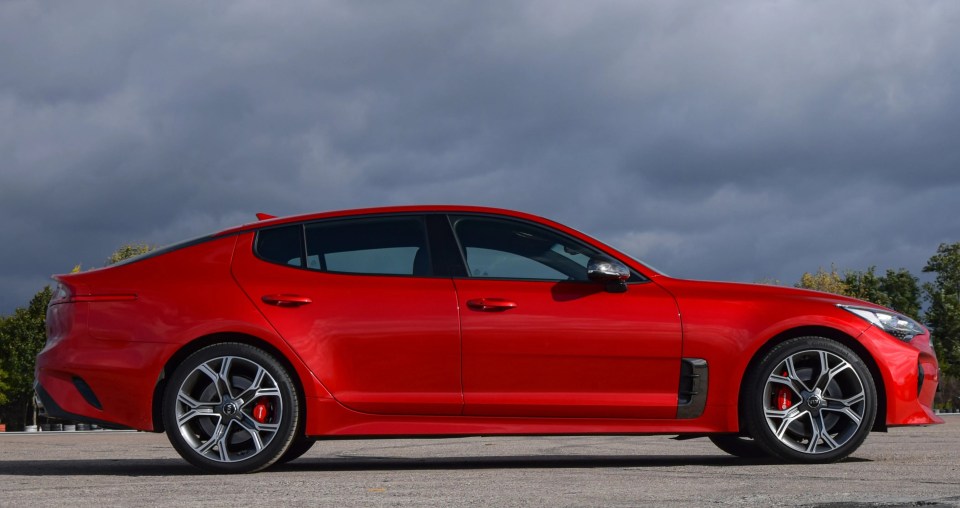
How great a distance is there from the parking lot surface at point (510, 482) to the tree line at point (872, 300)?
45.2 meters

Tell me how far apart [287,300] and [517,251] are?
4.46 feet

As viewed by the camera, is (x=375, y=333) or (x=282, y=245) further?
(x=282, y=245)

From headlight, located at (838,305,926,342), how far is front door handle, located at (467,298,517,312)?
200 cm

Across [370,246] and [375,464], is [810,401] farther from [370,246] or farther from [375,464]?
[375,464]

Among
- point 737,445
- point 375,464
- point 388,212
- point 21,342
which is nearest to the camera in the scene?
point 388,212

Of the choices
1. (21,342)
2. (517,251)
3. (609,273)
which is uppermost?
(21,342)

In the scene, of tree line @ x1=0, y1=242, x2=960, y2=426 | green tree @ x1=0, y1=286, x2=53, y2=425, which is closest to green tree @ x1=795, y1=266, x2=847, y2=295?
tree line @ x1=0, y1=242, x2=960, y2=426

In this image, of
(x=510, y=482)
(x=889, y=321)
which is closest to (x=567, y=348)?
(x=510, y=482)

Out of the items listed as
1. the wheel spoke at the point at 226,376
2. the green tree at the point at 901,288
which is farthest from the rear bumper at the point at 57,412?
the green tree at the point at 901,288

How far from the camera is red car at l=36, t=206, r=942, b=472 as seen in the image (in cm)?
654

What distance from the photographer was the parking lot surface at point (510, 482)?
16.2ft

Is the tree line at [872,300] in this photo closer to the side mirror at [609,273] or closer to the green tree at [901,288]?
the green tree at [901,288]

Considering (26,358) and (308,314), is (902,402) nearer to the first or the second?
(308,314)

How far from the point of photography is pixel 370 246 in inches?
271
